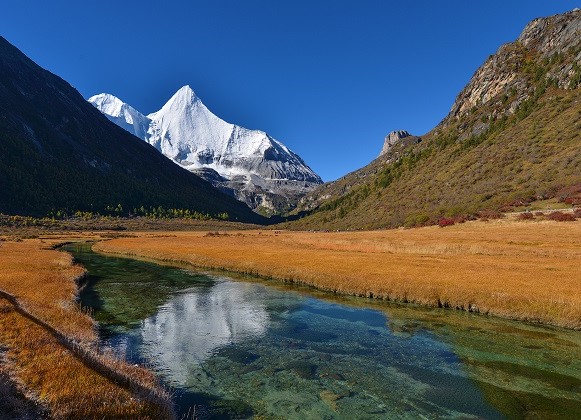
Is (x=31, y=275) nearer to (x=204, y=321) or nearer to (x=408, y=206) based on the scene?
(x=204, y=321)

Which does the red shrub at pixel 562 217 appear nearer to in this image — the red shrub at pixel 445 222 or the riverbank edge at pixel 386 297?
the red shrub at pixel 445 222

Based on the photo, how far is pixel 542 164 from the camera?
123438 mm

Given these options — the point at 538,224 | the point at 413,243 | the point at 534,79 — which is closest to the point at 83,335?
the point at 413,243

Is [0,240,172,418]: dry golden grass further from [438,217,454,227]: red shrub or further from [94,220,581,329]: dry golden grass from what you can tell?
[438,217,454,227]: red shrub

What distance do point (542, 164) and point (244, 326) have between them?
423ft

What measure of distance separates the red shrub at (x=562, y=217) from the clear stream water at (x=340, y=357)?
66.7 m

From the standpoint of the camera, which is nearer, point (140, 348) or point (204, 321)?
point (140, 348)

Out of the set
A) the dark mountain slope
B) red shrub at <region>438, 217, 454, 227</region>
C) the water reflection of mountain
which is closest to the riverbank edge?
the water reflection of mountain

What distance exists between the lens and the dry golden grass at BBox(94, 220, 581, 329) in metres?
33.0

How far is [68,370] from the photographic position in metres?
15.0

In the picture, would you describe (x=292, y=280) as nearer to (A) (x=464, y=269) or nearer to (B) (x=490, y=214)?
(A) (x=464, y=269)

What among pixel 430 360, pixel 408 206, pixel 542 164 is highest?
pixel 542 164

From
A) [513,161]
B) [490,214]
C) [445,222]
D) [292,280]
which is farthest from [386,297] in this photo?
[513,161]

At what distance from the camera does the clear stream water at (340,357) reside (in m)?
17.7
